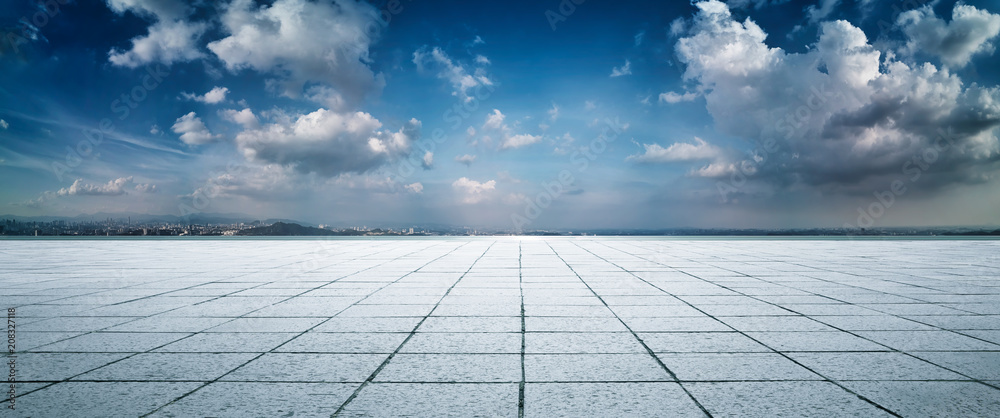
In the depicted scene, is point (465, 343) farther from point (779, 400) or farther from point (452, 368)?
point (779, 400)

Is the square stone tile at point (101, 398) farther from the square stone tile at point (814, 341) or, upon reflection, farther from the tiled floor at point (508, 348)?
the square stone tile at point (814, 341)

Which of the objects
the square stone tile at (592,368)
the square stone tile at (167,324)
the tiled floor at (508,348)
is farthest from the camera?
the square stone tile at (167,324)

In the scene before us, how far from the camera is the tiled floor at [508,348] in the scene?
2.79 metres

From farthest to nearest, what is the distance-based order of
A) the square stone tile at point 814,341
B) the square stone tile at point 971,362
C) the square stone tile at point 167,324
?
the square stone tile at point 167,324 < the square stone tile at point 814,341 < the square stone tile at point 971,362

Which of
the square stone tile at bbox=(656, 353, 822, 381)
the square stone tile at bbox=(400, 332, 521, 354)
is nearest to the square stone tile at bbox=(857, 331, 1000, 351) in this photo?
the square stone tile at bbox=(656, 353, 822, 381)

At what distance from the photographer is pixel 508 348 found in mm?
3926

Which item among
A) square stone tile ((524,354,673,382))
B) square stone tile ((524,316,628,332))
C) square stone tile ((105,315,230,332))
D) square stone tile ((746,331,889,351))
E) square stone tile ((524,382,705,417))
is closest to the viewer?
square stone tile ((524,382,705,417))

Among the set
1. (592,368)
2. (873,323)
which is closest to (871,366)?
(873,323)

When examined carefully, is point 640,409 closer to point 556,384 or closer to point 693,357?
point 556,384

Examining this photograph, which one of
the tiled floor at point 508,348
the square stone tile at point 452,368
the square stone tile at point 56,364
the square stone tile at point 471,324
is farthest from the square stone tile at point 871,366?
the square stone tile at point 56,364

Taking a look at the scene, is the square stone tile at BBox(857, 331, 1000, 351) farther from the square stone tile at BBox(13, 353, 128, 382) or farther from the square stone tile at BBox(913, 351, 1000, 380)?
the square stone tile at BBox(13, 353, 128, 382)

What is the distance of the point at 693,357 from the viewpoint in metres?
3.68

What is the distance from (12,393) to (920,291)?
990cm

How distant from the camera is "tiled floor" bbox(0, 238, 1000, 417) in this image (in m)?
2.79
